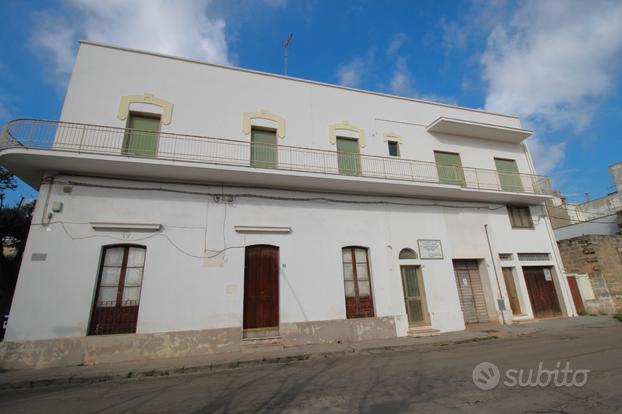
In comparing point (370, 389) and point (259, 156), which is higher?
point (259, 156)

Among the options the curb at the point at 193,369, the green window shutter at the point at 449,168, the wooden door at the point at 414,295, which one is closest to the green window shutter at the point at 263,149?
the curb at the point at 193,369

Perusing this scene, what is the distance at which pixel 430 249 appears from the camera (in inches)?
428

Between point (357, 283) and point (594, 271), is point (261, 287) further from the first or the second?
point (594, 271)

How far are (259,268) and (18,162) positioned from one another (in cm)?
720

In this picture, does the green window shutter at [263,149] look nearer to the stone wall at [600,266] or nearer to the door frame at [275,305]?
the door frame at [275,305]

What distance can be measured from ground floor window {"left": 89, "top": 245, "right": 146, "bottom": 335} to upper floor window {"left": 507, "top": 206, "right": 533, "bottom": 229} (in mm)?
14813

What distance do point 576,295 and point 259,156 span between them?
15193 mm

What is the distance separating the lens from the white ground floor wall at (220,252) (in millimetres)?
7488

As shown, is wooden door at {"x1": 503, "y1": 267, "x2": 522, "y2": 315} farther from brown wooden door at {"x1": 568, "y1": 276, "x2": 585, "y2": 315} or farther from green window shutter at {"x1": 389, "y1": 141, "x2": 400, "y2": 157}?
green window shutter at {"x1": 389, "y1": 141, "x2": 400, "y2": 157}

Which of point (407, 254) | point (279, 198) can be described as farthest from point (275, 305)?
point (407, 254)

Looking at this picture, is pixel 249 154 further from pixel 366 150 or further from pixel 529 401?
pixel 529 401

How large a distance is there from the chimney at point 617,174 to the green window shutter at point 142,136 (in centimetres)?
3268

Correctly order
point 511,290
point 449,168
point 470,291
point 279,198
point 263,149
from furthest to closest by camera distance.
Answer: point 449,168, point 511,290, point 470,291, point 263,149, point 279,198

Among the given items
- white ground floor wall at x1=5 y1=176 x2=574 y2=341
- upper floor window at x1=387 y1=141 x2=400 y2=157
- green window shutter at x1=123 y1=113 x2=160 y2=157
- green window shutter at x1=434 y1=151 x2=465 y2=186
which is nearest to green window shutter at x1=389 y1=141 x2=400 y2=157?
upper floor window at x1=387 y1=141 x2=400 y2=157
